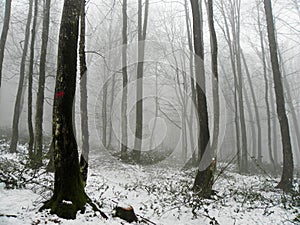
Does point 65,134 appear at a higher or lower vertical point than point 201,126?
lower

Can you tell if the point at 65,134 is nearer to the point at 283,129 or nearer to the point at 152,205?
the point at 152,205

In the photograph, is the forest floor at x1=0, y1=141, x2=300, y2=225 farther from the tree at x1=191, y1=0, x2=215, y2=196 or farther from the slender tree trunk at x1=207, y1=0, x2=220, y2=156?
the slender tree trunk at x1=207, y1=0, x2=220, y2=156

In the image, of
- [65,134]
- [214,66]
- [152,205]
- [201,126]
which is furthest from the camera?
[214,66]

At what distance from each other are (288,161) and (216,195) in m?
4.24

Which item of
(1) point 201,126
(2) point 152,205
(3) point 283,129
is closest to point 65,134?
(2) point 152,205

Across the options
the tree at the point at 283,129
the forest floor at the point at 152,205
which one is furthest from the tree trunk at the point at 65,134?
the tree at the point at 283,129

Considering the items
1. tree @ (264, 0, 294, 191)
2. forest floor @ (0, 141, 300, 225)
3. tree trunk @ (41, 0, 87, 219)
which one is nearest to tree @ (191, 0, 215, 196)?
forest floor @ (0, 141, 300, 225)

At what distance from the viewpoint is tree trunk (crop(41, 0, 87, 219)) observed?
4812 millimetres

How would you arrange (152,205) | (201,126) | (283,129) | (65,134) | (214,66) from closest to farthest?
(65,134) → (152,205) → (201,126) → (214,66) → (283,129)

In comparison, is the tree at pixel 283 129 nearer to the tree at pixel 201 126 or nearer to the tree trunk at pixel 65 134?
the tree at pixel 201 126

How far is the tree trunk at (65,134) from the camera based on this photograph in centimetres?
481

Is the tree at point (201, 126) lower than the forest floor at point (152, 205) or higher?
higher

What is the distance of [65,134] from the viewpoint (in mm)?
4840

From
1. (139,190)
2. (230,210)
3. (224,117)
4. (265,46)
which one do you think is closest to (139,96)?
(139,190)
